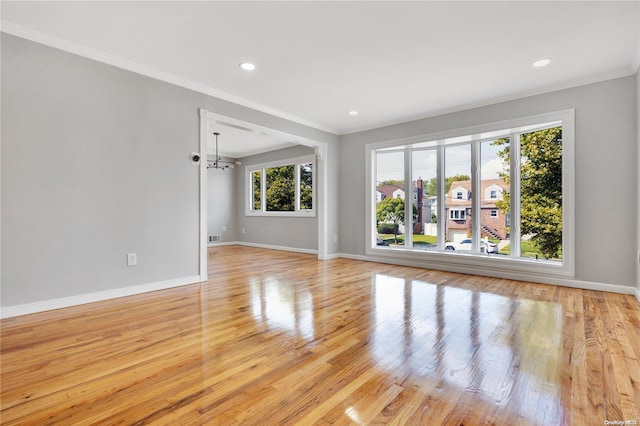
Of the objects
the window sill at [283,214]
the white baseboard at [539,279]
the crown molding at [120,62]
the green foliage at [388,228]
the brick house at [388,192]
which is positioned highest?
the crown molding at [120,62]

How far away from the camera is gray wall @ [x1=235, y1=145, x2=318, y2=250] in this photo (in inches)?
265

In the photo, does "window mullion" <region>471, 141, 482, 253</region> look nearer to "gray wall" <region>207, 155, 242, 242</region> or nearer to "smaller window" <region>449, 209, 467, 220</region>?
"smaller window" <region>449, 209, 467, 220</region>

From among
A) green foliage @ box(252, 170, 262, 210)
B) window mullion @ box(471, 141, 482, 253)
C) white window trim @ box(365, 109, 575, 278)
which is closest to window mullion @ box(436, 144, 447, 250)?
white window trim @ box(365, 109, 575, 278)

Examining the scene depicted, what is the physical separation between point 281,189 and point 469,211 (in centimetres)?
435

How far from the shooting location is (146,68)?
3334 millimetres

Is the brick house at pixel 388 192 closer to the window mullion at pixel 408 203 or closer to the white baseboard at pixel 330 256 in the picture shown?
the window mullion at pixel 408 203

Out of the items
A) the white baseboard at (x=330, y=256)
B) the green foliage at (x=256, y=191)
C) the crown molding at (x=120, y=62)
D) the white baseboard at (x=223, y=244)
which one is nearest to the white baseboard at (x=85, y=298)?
the crown molding at (x=120, y=62)

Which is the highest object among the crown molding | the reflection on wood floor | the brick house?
the crown molding

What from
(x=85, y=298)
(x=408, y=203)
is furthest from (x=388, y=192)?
(x=85, y=298)

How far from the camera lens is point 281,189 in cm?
748

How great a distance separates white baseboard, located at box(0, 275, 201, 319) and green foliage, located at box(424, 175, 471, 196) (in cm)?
393

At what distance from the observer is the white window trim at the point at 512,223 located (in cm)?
367

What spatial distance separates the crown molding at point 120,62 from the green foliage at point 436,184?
2.81 metres

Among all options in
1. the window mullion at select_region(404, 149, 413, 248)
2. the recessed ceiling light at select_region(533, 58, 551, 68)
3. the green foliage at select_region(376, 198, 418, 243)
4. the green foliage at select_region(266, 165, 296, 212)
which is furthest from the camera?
the green foliage at select_region(266, 165, 296, 212)
